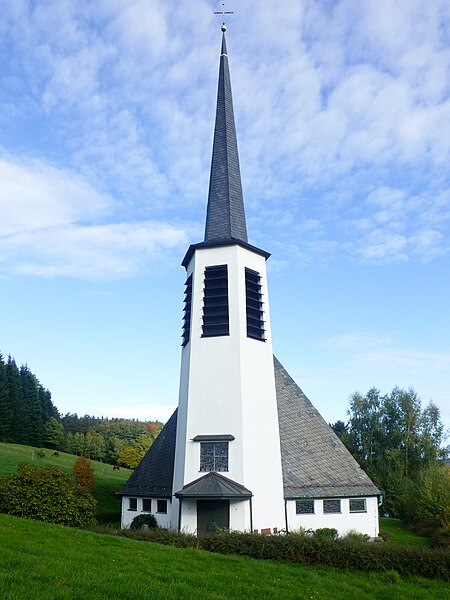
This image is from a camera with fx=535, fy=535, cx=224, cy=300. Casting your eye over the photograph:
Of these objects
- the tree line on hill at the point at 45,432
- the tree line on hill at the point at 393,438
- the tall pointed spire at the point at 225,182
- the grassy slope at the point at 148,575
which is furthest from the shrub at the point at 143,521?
the tree line on hill at the point at 45,432

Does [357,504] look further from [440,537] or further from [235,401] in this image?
[235,401]

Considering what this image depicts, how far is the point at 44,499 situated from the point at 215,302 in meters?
10.8

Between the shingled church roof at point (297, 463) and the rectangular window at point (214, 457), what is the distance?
47 cm

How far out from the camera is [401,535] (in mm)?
26250

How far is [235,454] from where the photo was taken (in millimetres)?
22031

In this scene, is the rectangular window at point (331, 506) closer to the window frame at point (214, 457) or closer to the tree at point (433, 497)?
the window frame at point (214, 457)

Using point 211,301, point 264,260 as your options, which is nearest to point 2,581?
point 211,301

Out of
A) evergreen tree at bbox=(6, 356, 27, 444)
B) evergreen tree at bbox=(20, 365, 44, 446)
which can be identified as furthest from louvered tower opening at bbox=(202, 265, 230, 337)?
evergreen tree at bbox=(20, 365, 44, 446)

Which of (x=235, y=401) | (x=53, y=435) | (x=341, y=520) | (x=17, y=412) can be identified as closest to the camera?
(x=235, y=401)

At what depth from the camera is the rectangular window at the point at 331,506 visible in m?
23.3

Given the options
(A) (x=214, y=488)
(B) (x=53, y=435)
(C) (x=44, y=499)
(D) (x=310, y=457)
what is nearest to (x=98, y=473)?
(B) (x=53, y=435)

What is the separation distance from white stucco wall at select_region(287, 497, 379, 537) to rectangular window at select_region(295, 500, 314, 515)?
123 millimetres

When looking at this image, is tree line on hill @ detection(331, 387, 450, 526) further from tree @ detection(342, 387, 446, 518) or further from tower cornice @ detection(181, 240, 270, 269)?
tower cornice @ detection(181, 240, 270, 269)

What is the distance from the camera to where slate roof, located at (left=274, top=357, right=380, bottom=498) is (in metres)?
23.6
